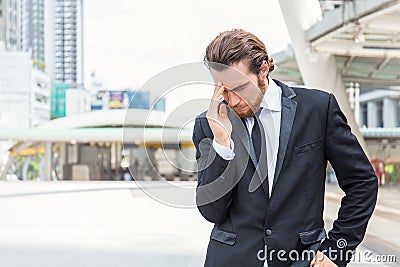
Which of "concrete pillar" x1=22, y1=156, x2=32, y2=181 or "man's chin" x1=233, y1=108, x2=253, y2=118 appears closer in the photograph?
"man's chin" x1=233, y1=108, x2=253, y2=118

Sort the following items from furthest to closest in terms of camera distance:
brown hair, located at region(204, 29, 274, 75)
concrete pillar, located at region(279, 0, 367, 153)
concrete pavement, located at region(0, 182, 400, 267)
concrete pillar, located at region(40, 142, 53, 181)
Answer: concrete pillar, located at region(40, 142, 53, 181) → concrete pillar, located at region(279, 0, 367, 153) → concrete pavement, located at region(0, 182, 400, 267) → brown hair, located at region(204, 29, 274, 75)

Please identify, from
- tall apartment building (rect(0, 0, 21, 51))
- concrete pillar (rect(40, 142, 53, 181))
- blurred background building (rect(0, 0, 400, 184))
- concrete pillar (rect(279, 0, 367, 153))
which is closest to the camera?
blurred background building (rect(0, 0, 400, 184))

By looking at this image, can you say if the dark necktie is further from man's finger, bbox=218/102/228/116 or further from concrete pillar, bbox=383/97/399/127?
concrete pillar, bbox=383/97/399/127

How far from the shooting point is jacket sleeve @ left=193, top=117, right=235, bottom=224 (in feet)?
5.36

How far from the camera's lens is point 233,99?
1593mm

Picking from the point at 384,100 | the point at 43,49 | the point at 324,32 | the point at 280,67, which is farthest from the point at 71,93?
the point at 43,49

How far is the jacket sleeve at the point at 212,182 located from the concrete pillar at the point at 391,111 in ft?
125

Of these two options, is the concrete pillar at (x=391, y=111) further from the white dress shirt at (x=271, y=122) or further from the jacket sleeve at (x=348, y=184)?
the white dress shirt at (x=271, y=122)

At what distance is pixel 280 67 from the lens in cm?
1930

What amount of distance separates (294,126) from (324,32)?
1082cm

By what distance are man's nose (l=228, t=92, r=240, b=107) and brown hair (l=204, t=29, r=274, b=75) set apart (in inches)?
2.7

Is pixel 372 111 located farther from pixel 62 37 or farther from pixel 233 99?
pixel 62 37

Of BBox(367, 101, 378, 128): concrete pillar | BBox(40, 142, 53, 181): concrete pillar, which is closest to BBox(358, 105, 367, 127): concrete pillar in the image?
BBox(367, 101, 378, 128): concrete pillar

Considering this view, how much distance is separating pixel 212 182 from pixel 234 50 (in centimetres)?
33
